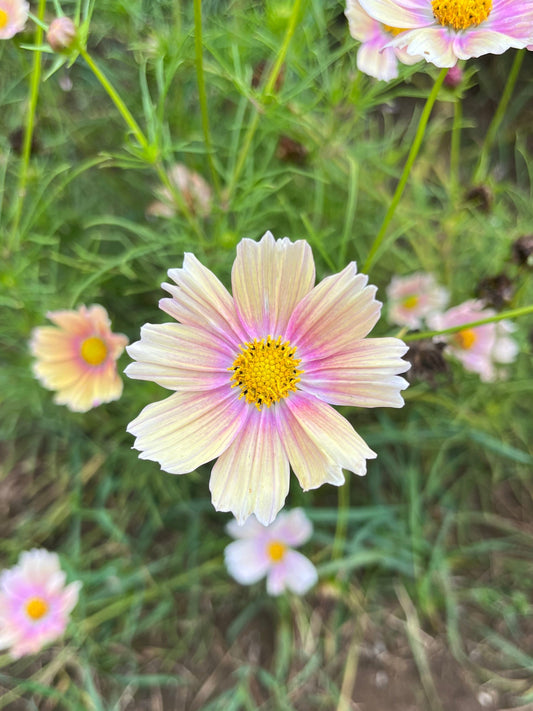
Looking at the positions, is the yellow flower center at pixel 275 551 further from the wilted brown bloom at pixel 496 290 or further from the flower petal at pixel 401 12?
the flower petal at pixel 401 12

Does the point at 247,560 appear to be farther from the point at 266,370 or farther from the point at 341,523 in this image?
the point at 266,370

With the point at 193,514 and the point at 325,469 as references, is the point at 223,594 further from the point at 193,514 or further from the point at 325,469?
the point at 325,469

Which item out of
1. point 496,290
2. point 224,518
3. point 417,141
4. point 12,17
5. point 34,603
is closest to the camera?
point 417,141

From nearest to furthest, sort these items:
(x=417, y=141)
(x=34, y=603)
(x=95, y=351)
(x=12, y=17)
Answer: (x=417, y=141) < (x=12, y=17) < (x=95, y=351) < (x=34, y=603)

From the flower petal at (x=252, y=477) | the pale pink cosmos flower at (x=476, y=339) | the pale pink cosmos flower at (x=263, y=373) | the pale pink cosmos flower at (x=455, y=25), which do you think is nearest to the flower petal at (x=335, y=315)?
the pale pink cosmos flower at (x=263, y=373)

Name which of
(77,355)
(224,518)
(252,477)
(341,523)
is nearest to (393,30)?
(252,477)

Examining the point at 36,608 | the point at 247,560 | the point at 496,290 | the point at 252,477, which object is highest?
the point at 496,290

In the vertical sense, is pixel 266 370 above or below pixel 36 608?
above
